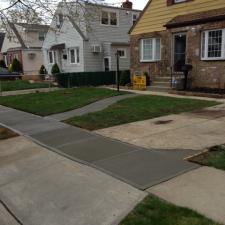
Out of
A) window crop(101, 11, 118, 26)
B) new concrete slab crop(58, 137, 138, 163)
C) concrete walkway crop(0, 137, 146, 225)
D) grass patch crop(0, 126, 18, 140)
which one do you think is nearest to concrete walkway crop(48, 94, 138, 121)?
grass patch crop(0, 126, 18, 140)

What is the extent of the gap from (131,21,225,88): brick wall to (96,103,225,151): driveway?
483 centimetres

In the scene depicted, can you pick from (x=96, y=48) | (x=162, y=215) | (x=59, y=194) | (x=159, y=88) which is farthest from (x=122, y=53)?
(x=162, y=215)

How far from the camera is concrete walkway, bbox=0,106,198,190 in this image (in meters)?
4.76

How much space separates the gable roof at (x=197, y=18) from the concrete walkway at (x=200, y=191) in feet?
33.3

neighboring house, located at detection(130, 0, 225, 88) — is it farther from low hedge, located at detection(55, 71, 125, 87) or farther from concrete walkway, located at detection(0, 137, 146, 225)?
concrete walkway, located at detection(0, 137, 146, 225)

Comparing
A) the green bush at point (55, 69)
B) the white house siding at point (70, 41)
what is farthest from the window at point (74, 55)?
the green bush at point (55, 69)

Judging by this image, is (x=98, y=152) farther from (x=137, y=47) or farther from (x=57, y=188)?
(x=137, y=47)

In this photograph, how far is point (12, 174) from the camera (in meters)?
5.33


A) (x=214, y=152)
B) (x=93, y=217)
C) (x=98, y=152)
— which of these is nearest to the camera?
(x=93, y=217)

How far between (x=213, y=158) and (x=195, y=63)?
10.1 meters

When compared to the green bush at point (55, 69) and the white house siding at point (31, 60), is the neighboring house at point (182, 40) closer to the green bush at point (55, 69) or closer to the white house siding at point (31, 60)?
Result: the green bush at point (55, 69)

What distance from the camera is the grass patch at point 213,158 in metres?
4.93

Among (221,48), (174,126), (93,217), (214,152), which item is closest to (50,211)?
(93,217)

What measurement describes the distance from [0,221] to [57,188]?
0.94 m
